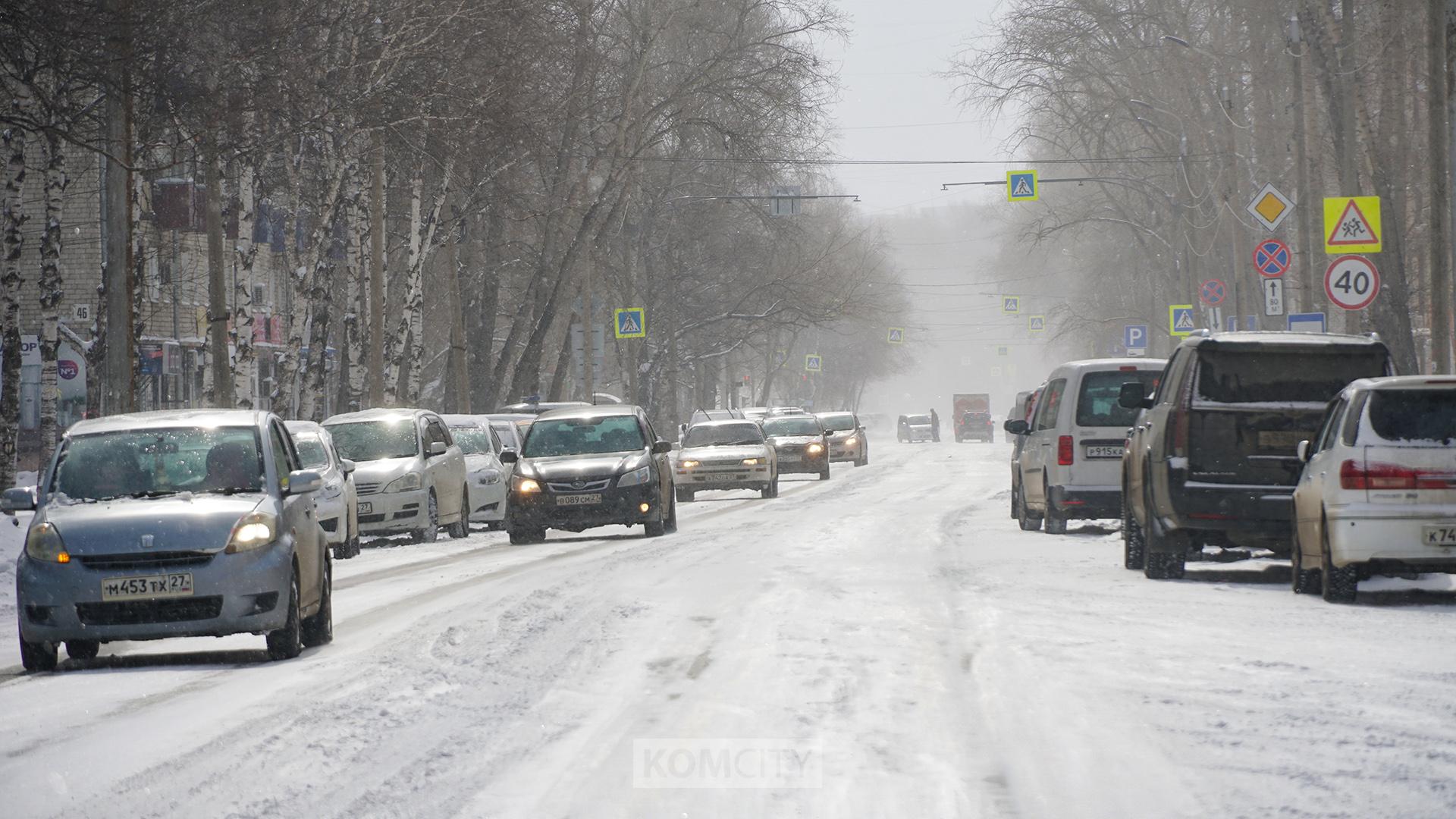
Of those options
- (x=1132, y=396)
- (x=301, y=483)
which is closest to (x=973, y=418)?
(x=1132, y=396)

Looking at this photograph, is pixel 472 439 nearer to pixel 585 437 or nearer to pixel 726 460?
pixel 585 437

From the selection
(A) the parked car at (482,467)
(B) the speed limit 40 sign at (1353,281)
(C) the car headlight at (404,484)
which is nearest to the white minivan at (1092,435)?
(B) the speed limit 40 sign at (1353,281)

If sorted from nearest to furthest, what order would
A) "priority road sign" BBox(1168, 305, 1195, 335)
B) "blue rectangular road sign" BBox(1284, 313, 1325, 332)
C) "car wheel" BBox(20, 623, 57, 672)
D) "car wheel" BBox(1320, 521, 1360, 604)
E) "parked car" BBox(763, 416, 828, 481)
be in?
1. "car wheel" BBox(20, 623, 57, 672)
2. "car wheel" BBox(1320, 521, 1360, 604)
3. "blue rectangular road sign" BBox(1284, 313, 1325, 332)
4. "parked car" BBox(763, 416, 828, 481)
5. "priority road sign" BBox(1168, 305, 1195, 335)

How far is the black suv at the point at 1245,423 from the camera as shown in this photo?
16031mm

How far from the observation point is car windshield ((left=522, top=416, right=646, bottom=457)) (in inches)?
1017

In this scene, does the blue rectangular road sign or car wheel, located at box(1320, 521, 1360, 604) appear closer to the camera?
car wheel, located at box(1320, 521, 1360, 604)

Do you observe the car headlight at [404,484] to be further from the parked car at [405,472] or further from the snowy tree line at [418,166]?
the snowy tree line at [418,166]

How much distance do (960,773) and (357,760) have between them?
239 cm

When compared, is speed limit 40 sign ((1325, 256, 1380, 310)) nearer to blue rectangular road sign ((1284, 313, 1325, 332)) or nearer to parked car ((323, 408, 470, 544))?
blue rectangular road sign ((1284, 313, 1325, 332))

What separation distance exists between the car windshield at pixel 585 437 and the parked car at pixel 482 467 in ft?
9.01

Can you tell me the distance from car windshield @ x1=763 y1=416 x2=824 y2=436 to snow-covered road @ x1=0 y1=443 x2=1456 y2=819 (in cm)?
3170

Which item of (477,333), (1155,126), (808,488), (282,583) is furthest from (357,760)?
(1155,126)

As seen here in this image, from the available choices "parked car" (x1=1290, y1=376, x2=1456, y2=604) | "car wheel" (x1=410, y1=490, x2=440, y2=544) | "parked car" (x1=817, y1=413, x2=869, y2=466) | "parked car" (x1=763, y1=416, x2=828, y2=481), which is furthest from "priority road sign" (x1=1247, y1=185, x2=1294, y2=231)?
"parked car" (x1=817, y1=413, x2=869, y2=466)

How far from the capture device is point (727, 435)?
3903 centimetres
